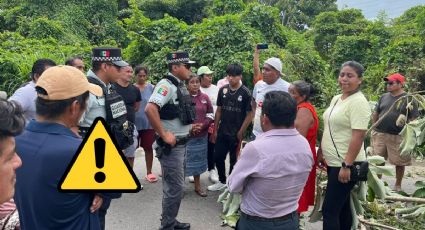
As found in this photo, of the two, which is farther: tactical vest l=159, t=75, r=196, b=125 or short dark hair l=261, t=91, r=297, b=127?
tactical vest l=159, t=75, r=196, b=125

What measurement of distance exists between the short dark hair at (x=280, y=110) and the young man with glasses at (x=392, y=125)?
3.69 meters

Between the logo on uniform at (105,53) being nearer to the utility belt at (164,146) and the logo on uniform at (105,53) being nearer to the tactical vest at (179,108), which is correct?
the tactical vest at (179,108)

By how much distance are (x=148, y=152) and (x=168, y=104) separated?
6.56 feet

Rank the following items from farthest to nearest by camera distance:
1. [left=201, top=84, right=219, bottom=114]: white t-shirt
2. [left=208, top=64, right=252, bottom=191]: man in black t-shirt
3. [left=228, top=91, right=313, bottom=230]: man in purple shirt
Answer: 1. [left=201, top=84, right=219, bottom=114]: white t-shirt
2. [left=208, top=64, right=252, bottom=191]: man in black t-shirt
3. [left=228, top=91, right=313, bottom=230]: man in purple shirt

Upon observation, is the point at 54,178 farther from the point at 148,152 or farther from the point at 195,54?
the point at 195,54

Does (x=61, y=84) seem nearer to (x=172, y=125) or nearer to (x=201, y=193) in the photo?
(x=172, y=125)

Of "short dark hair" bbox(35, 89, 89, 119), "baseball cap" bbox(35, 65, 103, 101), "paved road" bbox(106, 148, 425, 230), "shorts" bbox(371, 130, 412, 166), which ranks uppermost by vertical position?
"baseball cap" bbox(35, 65, 103, 101)

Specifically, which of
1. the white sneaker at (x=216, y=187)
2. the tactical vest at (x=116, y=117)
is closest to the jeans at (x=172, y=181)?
the tactical vest at (x=116, y=117)

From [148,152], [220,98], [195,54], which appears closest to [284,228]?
[220,98]

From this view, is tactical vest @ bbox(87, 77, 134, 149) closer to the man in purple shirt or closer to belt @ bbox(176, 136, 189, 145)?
belt @ bbox(176, 136, 189, 145)

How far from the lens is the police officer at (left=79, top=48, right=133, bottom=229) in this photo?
3.25 meters

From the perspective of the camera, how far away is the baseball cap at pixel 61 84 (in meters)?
1.91

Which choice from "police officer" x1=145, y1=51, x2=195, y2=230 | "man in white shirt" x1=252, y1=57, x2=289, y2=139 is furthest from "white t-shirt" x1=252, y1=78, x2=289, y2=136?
"police officer" x1=145, y1=51, x2=195, y2=230

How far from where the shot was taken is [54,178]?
185 centimetres
